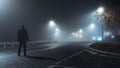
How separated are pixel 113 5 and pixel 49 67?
20.0 metres

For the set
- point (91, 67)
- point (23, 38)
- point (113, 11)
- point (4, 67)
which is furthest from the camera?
point (113, 11)

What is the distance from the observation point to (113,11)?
30.0 m

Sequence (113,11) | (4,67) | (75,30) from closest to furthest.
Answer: (4,67) < (113,11) < (75,30)

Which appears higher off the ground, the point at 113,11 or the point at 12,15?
the point at 12,15

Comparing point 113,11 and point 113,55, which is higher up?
point 113,11

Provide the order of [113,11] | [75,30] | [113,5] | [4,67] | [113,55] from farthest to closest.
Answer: [75,30], [113,11], [113,5], [113,55], [4,67]

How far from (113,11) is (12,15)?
205 ft

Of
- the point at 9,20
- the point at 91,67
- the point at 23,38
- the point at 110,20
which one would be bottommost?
the point at 91,67

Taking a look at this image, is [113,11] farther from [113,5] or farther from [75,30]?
[75,30]

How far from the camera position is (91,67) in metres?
10.3

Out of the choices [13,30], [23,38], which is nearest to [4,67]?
[23,38]

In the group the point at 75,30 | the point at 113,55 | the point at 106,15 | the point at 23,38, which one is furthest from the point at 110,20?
the point at 75,30

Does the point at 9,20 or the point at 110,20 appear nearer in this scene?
the point at 110,20

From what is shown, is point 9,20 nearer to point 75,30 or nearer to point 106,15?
point 106,15
